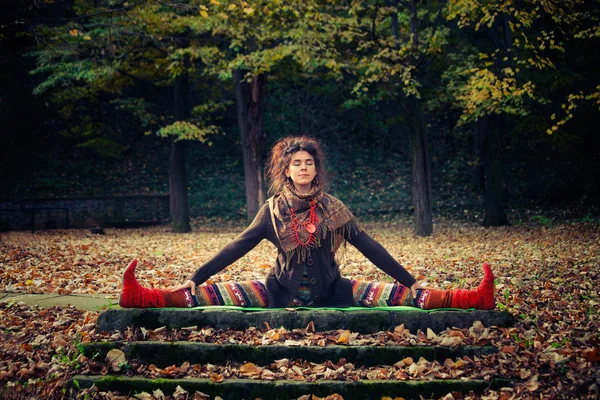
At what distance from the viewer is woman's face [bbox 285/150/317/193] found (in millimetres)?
4430

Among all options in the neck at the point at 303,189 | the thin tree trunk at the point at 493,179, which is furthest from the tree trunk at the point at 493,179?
Answer: the neck at the point at 303,189

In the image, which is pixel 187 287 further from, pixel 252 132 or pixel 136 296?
pixel 252 132

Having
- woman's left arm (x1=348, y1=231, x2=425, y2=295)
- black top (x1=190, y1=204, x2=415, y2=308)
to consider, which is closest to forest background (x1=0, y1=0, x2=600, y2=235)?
black top (x1=190, y1=204, x2=415, y2=308)

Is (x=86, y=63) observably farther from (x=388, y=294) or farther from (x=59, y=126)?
(x=388, y=294)

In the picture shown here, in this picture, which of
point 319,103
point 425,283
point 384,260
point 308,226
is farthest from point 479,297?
point 319,103

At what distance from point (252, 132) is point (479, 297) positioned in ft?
Result: 39.7

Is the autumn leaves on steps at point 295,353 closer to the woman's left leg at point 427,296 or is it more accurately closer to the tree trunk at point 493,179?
the woman's left leg at point 427,296

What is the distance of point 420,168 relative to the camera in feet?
44.4

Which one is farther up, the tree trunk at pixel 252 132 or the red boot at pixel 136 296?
the tree trunk at pixel 252 132

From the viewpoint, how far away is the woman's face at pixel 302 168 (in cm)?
443

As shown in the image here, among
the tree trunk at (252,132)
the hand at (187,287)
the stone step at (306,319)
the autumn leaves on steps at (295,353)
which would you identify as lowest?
the autumn leaves on steps at (295,353)

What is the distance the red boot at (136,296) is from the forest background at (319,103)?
576 centimetres

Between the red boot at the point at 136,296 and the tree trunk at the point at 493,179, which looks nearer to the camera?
the red boot at the point at 136,296

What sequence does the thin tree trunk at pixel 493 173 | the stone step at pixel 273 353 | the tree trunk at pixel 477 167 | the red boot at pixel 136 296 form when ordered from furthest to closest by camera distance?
the tree trunk at pixel 477 167, the thin tree trunk at pixel 493 173, the red boot at pixel 136 296, the stone step at pixel 273 353
